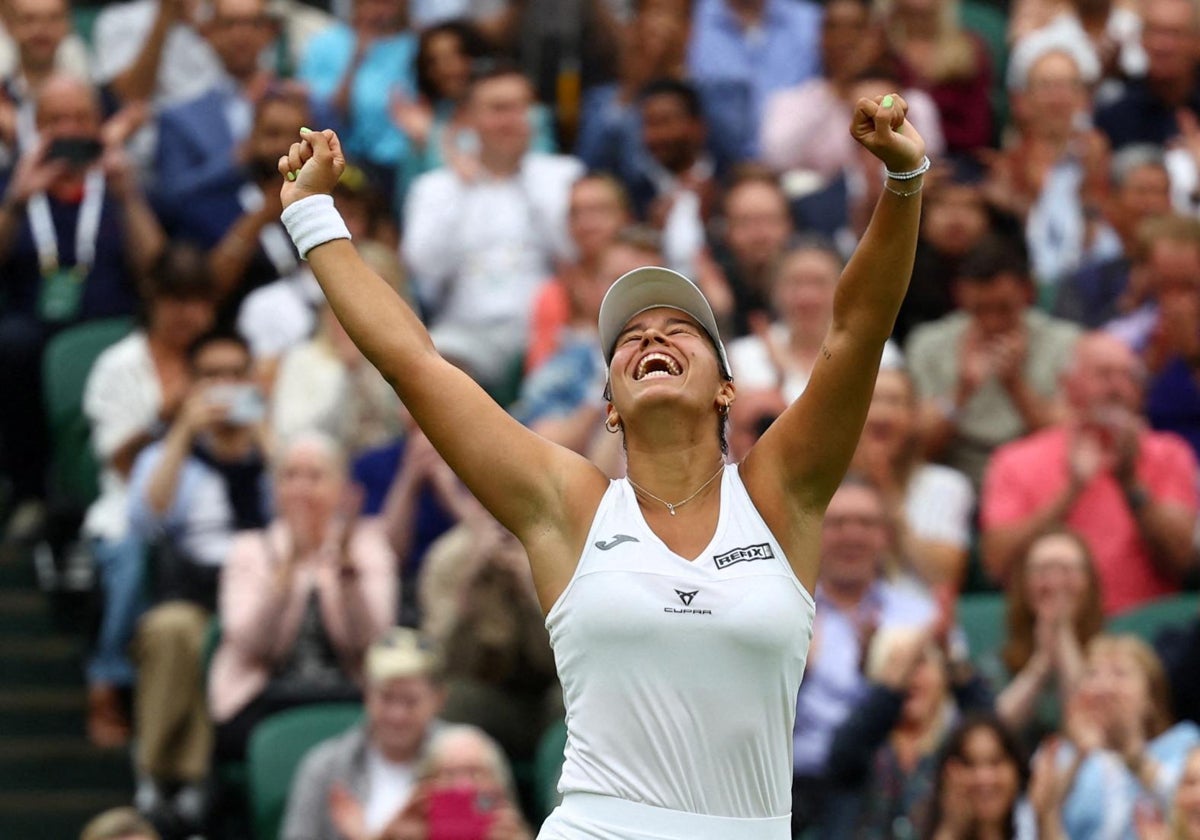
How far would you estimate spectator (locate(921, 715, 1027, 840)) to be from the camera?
6.83m

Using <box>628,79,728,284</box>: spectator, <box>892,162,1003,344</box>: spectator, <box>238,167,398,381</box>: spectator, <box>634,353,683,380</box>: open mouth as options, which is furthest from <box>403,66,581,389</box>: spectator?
A: <box>634,353,683,380</box>: open mouth

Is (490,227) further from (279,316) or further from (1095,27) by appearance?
(1095,27)

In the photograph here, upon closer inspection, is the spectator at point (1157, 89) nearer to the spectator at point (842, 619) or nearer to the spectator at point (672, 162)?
the spectator at point (672, 162)

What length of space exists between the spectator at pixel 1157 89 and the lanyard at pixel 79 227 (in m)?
4.35

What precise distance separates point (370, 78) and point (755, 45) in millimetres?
1735

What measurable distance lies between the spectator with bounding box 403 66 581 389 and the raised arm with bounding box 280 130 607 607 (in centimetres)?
499

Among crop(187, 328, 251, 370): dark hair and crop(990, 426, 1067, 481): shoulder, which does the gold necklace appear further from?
crop(187, 328, 251, 370): dark hair

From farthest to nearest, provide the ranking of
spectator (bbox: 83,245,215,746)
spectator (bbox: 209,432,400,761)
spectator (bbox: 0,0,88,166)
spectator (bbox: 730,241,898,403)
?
spectator (bbox: 0,0,88,166) → spectator (bbox: 730,241,898,403) → spectator (bbox: 83,245,215,746) → spectator (bbox: 209,432,400,761)

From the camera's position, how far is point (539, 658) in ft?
25.0

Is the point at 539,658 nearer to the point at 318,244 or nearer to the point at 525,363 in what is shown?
the point at 525,363

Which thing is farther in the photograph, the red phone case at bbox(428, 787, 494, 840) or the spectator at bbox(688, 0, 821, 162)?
the spectator at bbox(688, 0, 821, 162)

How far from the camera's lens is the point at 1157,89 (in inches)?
418

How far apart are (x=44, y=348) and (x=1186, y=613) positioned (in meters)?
4.37

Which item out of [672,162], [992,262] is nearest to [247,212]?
[672,162]
